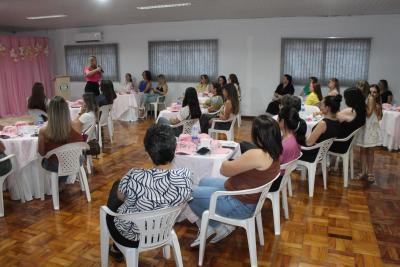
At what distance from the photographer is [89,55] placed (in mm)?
10969

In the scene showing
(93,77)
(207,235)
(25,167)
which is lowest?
(207,235)

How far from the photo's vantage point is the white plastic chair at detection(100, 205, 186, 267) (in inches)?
82.8

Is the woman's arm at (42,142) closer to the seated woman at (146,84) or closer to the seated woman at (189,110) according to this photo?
the seated woman at (189,110)

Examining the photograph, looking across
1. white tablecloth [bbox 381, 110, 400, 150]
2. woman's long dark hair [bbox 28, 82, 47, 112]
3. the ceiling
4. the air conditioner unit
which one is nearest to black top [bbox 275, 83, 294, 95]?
the ceiling

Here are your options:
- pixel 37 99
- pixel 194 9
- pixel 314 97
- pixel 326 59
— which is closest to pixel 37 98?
pixel 37 99

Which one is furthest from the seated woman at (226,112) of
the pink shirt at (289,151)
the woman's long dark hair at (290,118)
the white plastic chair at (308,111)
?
the pink shirt at (289,151)

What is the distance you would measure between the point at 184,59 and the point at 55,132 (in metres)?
A: 6.48

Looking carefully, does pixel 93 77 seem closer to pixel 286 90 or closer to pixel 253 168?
pixel 286 90

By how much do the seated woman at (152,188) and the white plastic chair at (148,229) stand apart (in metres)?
0.03

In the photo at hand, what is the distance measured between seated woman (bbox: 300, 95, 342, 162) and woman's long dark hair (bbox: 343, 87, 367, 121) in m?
0.26

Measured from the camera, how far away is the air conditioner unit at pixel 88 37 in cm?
1033

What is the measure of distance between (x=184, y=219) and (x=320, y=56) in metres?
6.26

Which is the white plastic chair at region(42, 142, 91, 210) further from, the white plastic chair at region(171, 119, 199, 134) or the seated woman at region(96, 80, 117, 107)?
the seated woman at region(96, 80, 117, 107)

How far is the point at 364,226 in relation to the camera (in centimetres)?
343
